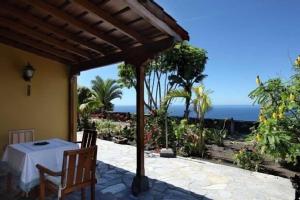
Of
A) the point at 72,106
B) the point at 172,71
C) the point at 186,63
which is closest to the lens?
the point at 72,106

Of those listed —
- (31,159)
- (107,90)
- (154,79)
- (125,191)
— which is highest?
(154,79)

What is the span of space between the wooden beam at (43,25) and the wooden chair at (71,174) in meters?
2.58

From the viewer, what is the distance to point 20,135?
6.21 meters

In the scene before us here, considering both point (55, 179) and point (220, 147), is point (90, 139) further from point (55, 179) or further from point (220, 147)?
point (220, 147)

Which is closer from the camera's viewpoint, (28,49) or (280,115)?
(280,115)

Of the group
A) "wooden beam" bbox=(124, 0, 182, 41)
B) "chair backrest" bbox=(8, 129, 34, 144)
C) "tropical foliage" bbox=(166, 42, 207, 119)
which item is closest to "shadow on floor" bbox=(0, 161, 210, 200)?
"chair backrest" bbox=(8, 129, 34, 144)

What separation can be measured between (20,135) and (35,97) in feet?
3.51

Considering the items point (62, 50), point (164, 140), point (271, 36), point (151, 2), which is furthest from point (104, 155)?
point (271, 36)

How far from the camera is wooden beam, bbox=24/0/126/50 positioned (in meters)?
3.78

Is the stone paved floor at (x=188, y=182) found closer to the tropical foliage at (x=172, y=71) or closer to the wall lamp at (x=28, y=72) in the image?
the wall lamp at (x=28, y=72)

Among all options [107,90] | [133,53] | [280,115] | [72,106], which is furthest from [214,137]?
[107,90]

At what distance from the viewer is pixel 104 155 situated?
301 inches

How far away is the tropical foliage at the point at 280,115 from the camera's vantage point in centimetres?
315

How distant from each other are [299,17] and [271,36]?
13.5 feet
